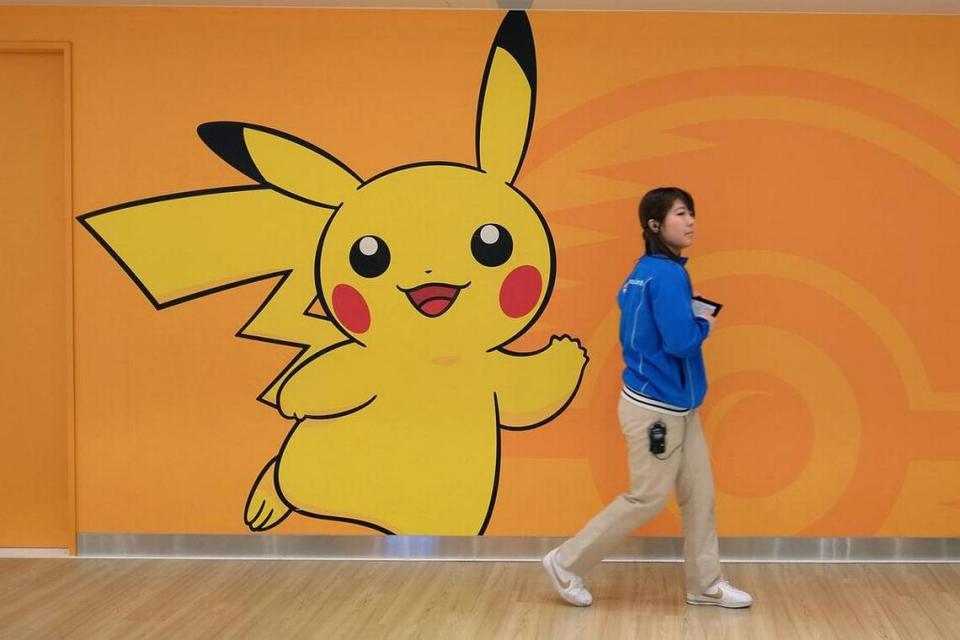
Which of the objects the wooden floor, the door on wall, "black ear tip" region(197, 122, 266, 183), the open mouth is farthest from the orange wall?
the open mouth

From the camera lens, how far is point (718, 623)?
11.7ft

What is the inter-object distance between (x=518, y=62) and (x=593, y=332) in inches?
45.5

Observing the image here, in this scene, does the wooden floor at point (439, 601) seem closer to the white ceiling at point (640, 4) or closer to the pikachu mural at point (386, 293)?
the pikachu mural at point (386, 293)

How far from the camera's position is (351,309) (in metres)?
4.27

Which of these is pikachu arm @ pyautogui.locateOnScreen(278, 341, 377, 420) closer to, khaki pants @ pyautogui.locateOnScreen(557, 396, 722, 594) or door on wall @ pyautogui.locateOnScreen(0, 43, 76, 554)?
door on wall @ pyautogui.locateOnScreen(0, 43, 76, 554)

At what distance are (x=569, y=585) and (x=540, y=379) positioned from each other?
88cm

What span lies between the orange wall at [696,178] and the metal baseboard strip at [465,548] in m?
0.07

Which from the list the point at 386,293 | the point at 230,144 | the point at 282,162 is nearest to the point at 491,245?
the point at 386,293

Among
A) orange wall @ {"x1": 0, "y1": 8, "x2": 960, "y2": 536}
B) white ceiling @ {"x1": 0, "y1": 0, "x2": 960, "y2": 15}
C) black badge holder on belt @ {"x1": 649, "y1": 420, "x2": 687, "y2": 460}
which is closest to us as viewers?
black badge holder on belt @ {"x1": 649, "y1": 420, "x2": 687, "y2": 460}

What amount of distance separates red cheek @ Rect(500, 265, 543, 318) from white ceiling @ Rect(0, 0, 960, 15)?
3.51 feet

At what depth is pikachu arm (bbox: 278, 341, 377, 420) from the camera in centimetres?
428

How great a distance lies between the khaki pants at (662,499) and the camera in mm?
3672

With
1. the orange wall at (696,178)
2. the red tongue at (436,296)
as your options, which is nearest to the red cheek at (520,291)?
the orange wall at (696,178)

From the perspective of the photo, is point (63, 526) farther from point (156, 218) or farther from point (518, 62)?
point (518, 62)
